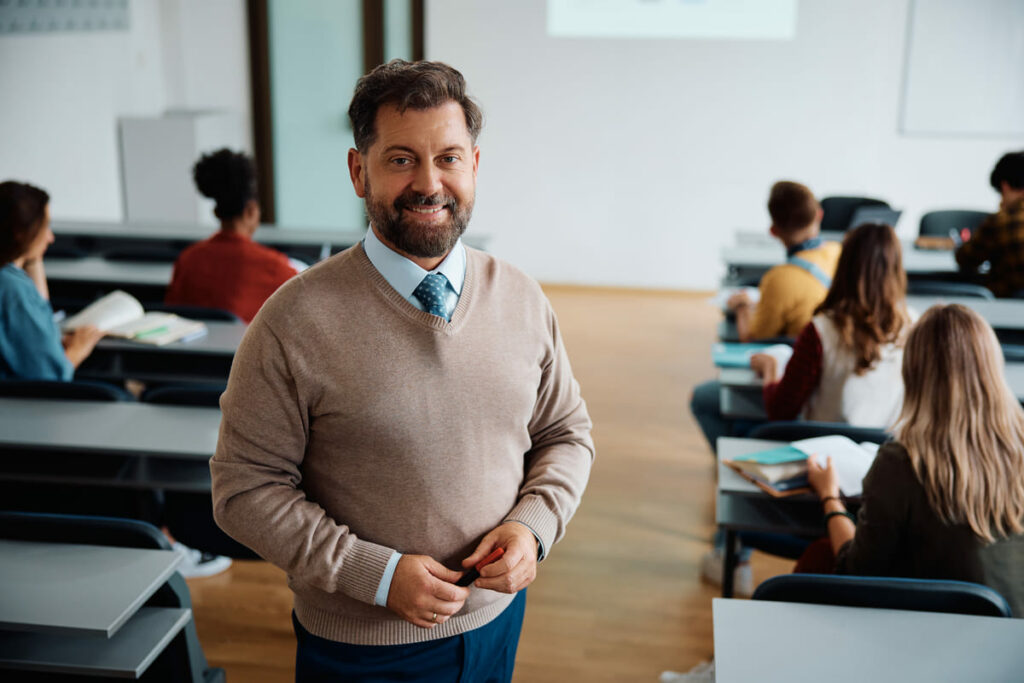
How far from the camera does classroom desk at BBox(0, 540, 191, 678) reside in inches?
61.0

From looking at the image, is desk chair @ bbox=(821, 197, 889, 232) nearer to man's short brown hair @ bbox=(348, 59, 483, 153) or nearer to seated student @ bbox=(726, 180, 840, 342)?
seated student @ bbox=(726, 180, 840, 342)

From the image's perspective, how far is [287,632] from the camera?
2.81m

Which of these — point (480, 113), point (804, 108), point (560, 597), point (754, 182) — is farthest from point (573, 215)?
point (480, 113)

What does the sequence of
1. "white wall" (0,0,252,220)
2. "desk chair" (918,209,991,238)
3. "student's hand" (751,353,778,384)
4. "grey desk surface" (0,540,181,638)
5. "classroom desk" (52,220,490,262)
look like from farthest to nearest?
"white wall" (0,0,252,220), "desk chair" (918,209,991,238), "classroom desk" (52,220,490,262), "student's hand" (751,353,778,384), "grey desk surface" (0,540,181,638)

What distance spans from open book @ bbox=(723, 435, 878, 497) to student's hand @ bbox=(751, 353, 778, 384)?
0.66 metres

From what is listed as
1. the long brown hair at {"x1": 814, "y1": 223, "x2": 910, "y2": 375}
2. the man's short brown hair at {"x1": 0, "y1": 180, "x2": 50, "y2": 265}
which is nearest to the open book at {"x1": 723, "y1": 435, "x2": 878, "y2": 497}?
the long brown hair at {"x1": 814, "y1": 223, "x2": 910, "y2": 375}

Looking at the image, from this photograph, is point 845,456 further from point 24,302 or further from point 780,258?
point 780,258

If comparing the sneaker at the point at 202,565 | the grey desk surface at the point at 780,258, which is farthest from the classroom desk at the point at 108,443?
the grey desk surface at the point at 780,258

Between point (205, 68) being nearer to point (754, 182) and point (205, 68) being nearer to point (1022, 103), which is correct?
point (754, 182)

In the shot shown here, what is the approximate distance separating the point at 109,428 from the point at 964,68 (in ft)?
21.6

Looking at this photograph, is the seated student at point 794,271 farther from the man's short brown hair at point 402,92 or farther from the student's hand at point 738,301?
the man's short brown hair at point 402,92

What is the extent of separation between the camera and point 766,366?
295 cm

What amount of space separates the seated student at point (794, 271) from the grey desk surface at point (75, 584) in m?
2.35

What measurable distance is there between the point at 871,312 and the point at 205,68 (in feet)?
21.6
